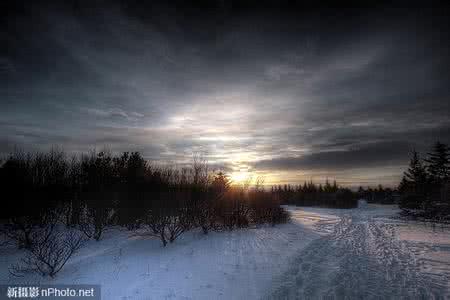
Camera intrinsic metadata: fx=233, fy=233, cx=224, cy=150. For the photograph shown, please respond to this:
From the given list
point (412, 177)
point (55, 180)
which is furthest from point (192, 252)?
point (412, 177)

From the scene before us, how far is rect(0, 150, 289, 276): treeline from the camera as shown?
1198 cm

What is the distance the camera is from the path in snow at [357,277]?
21.0 ft

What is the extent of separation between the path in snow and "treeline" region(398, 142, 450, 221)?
75.2 ft

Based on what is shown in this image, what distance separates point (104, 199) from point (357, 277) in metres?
Answer: 13.1

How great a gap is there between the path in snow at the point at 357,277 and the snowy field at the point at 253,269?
0.09 ft

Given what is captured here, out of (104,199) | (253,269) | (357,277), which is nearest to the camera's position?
(357,277)

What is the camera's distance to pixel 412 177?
46062 mm

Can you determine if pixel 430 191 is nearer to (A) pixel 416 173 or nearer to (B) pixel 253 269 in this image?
(A) pixel 416 173

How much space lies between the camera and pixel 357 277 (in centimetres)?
758

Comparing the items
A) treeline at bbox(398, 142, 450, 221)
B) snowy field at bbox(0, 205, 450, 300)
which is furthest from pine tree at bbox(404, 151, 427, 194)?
snowy field at bbox(0, 205, 450, 300)

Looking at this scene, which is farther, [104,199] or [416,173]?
[416,173]

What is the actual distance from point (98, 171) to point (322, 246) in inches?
554

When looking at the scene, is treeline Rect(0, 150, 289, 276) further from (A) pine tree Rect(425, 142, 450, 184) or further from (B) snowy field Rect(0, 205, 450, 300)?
(A) pine tree Rect(425, 142, 450, 184)

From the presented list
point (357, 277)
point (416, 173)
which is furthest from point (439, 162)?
point (357, 277)
